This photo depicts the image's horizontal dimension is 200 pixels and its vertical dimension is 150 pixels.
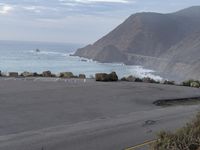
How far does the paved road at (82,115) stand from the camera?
1402 cm

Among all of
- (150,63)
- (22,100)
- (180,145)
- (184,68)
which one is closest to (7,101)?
(22,100)

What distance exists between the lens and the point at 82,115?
19422mm

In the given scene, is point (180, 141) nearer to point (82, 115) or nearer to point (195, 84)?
point (82, 115)

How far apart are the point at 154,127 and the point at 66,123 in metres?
3.03

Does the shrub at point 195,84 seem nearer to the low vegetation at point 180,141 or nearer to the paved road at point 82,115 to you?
the paved road at point 82,115

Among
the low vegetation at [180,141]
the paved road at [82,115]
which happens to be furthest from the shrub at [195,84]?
the low vegetation at [180,141]

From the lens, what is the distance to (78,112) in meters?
20.1

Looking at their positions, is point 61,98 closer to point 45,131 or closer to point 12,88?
point 12,88

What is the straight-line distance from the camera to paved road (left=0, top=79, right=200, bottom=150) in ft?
46.0

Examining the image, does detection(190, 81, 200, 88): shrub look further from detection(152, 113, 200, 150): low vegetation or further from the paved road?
detection(152, 113, 200, 150): low vegetation

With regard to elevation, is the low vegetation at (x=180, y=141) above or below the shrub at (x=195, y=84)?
below

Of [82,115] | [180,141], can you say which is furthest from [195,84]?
[180,141]

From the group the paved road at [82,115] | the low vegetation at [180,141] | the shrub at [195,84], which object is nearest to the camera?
the low vegetation at [180,141]

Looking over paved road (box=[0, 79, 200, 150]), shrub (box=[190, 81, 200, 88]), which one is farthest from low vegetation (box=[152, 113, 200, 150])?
shrub (box=[190, 81, 200, 88])
